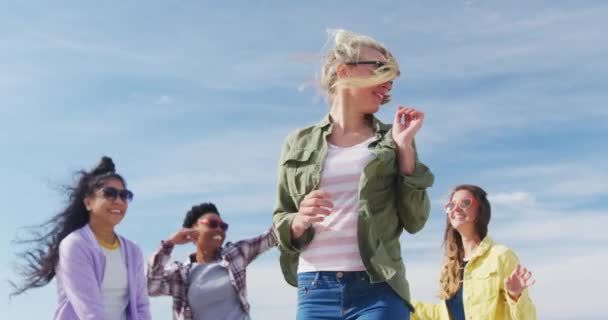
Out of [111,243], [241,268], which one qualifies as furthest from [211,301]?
[111,243]

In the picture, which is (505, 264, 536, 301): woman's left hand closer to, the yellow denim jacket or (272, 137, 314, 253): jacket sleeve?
the yellow denim jacket

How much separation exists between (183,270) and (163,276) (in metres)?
0.26

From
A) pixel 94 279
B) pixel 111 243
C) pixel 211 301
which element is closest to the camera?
pixel 94 279

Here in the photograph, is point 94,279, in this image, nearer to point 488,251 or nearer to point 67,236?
point 67,236

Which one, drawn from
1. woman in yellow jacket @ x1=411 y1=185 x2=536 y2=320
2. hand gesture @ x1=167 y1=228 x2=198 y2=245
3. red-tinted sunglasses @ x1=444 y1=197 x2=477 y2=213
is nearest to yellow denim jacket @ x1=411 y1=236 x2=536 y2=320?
woman in yellow jacket @ x1=411 y1=185 x2=536 y2=320

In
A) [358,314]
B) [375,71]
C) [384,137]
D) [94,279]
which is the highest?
[375,71]

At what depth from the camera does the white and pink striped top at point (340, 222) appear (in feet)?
16.7

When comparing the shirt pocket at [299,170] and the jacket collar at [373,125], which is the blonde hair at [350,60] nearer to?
the jacket collar at [373,125]

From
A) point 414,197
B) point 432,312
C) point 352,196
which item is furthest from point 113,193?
point 414,197

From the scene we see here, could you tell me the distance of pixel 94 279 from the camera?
8258 mm

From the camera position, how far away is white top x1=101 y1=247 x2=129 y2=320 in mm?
8414

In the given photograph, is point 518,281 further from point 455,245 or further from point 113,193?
point 113,193

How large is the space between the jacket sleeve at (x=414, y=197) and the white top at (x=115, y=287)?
425cm

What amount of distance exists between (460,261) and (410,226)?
4.72 metres
